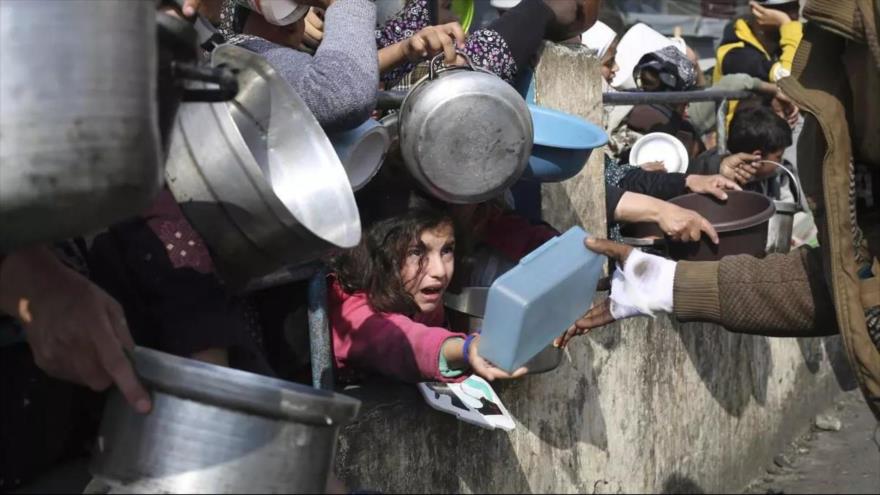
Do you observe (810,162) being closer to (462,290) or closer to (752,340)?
(462,290)

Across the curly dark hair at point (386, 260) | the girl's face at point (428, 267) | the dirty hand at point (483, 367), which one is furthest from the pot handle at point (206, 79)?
the girl's face at point (428, 267)

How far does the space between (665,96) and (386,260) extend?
2.34 metres

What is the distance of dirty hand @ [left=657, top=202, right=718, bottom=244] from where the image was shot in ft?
12.7

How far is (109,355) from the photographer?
1.66m

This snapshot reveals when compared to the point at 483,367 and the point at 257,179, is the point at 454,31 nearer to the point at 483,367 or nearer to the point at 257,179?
the point at 483,367

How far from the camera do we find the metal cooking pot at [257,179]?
6.19 feet

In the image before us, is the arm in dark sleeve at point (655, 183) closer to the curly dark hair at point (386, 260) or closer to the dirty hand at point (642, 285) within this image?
the dirty hand at point (642, 285)

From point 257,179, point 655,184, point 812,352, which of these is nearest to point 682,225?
point 655,184

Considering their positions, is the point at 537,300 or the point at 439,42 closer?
the point at 537,300

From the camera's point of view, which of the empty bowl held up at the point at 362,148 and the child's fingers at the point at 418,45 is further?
the child's fingers at the point at 418,45

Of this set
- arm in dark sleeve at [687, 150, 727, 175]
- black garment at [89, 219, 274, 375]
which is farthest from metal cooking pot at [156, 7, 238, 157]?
arm in dark sleeve at [687, 150, 727, 175]

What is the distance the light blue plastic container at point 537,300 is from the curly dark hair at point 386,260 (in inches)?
17.3

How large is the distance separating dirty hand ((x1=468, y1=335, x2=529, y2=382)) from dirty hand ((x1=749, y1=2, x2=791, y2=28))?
5601 millimetres

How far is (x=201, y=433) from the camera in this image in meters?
1.66
